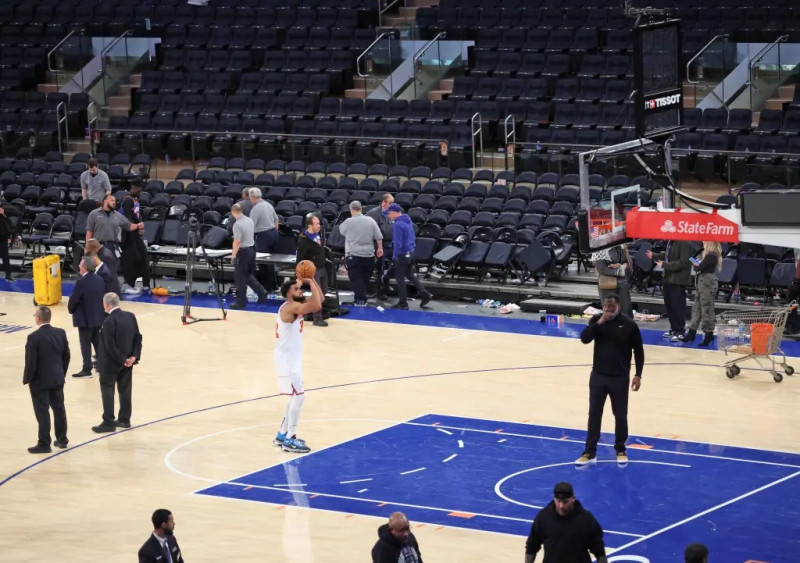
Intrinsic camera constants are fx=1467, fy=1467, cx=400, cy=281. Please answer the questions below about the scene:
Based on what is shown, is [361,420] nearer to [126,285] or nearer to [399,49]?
[126,285]

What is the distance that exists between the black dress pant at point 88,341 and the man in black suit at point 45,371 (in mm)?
2624

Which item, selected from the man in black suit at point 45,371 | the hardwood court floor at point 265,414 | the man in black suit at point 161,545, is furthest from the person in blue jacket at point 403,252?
the man in black suit at point 161,545

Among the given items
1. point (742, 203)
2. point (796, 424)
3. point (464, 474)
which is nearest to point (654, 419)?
point (796, 424)

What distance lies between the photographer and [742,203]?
11375 millimetres

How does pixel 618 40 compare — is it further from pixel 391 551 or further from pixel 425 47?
pixel 391 551

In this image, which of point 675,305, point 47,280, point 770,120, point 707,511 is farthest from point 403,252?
point 707,511

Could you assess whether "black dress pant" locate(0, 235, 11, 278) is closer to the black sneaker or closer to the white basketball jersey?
the black sneaker

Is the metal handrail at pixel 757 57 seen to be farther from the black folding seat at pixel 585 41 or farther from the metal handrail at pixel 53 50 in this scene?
the metal handrail at pixel 53 50

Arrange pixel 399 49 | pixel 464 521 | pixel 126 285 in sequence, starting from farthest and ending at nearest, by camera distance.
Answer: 1. pixel 399 49
2. pixel 126 285
3. pixel 464 521

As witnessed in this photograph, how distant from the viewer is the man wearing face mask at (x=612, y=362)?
1457cm

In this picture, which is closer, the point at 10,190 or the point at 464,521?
the point at 464,521

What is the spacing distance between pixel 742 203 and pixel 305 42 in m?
24.4

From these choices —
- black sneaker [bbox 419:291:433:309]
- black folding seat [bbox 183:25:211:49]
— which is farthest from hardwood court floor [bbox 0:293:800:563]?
black folding seat [bbox 183:25:211:49]

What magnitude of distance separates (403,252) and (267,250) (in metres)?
2.77
